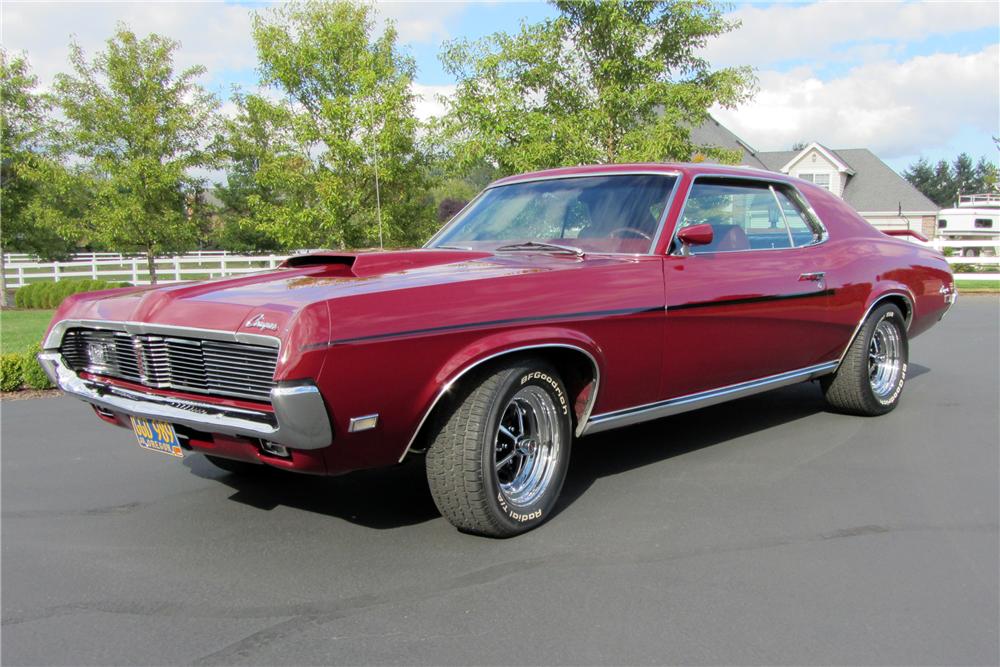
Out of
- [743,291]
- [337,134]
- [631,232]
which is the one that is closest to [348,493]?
[631,232]

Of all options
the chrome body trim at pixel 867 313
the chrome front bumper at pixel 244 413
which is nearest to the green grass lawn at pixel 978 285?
the chrome body trim at pixel 867 313

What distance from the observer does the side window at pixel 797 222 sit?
16.8 feet

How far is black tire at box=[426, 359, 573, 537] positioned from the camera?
3.21 meters

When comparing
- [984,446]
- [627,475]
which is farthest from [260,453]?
[984,446]

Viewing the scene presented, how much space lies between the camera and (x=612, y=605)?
2.81 metres

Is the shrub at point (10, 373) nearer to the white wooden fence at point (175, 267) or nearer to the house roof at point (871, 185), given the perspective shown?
the white wooden fence at point (175, 267)

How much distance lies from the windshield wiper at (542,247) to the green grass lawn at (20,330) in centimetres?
695

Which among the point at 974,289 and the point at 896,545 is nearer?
the point at 896,545

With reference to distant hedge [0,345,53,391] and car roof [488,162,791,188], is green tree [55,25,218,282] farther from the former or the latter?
car roof [488,162,791,188]

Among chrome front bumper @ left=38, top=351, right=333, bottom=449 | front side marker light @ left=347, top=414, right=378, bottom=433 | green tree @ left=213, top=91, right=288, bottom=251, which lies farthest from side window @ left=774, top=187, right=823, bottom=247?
green tree @ left=213, top=91, right=288, bottom=251

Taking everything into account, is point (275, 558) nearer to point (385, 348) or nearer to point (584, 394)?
point (385, 348)

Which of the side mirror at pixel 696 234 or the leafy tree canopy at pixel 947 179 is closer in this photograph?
the side mirror at pixel 696 234

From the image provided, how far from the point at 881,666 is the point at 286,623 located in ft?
6.14

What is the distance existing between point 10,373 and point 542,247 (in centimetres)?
584
